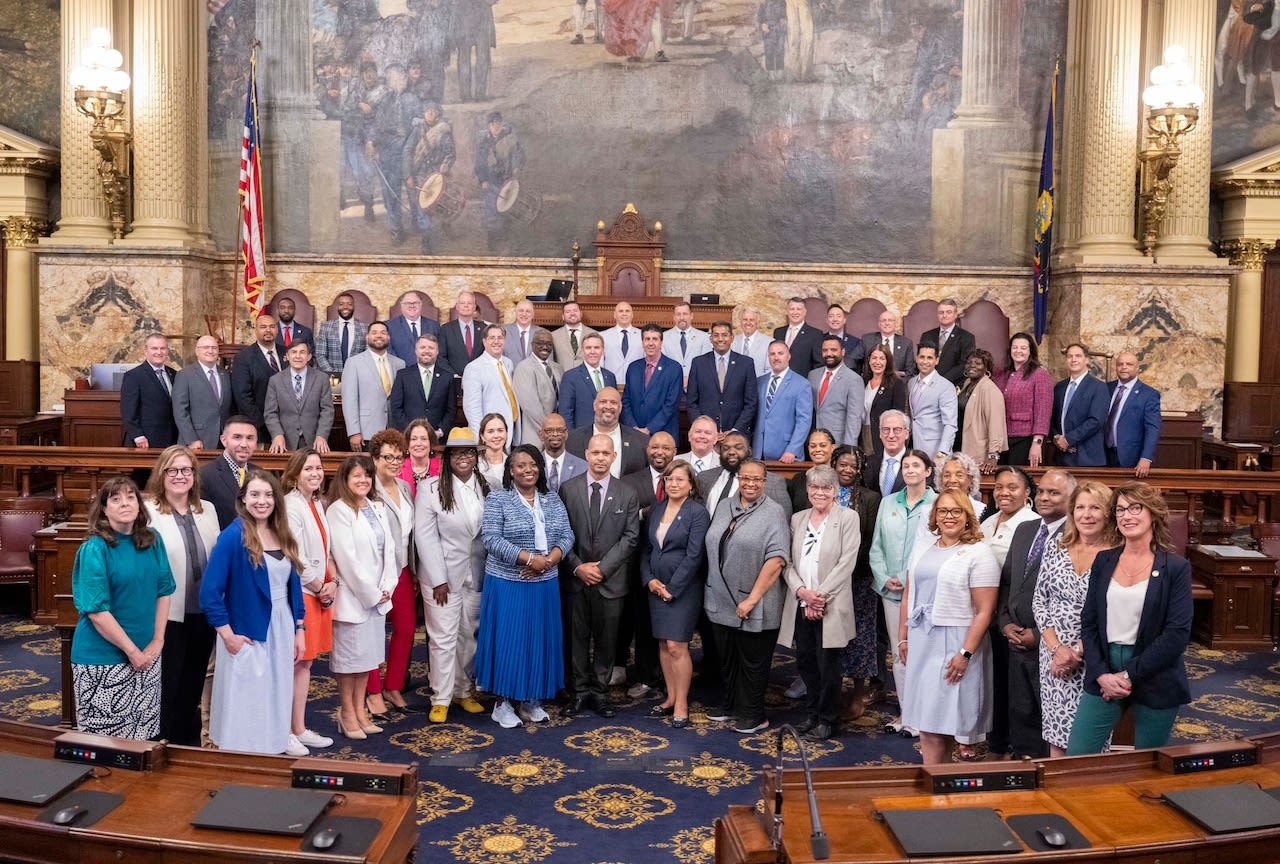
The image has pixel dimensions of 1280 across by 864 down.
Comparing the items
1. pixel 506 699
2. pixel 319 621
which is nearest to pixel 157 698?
pixel 319 621

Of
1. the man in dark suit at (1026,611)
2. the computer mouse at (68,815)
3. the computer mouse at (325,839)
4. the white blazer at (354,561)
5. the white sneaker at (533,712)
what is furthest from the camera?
the white sneaker at (533,712)

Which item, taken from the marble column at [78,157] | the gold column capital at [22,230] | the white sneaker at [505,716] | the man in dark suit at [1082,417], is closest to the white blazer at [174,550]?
the white sneaker at [505,716]

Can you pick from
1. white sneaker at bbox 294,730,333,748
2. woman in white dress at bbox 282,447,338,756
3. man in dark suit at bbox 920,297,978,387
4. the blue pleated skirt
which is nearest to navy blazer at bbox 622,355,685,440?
the blue pleated skirt

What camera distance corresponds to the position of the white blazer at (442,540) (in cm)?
705

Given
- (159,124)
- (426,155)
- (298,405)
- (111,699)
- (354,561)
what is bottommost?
(111,699)

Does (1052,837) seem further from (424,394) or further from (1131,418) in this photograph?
(1131,418)

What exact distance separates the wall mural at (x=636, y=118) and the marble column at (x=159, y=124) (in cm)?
88

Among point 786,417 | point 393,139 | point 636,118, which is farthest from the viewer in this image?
point 636,118

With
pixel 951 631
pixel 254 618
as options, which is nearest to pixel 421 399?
pixel 254 618

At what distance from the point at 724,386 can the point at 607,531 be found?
257 centimetres

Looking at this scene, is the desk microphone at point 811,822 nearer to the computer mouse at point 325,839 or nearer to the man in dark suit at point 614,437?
the computer mouse at point 325,839

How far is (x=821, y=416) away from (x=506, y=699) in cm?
355

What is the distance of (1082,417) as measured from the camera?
9.80 meters

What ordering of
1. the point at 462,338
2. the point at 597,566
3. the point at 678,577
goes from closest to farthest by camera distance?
the point at 678,577
the point at 597,566
the point at 462,338
